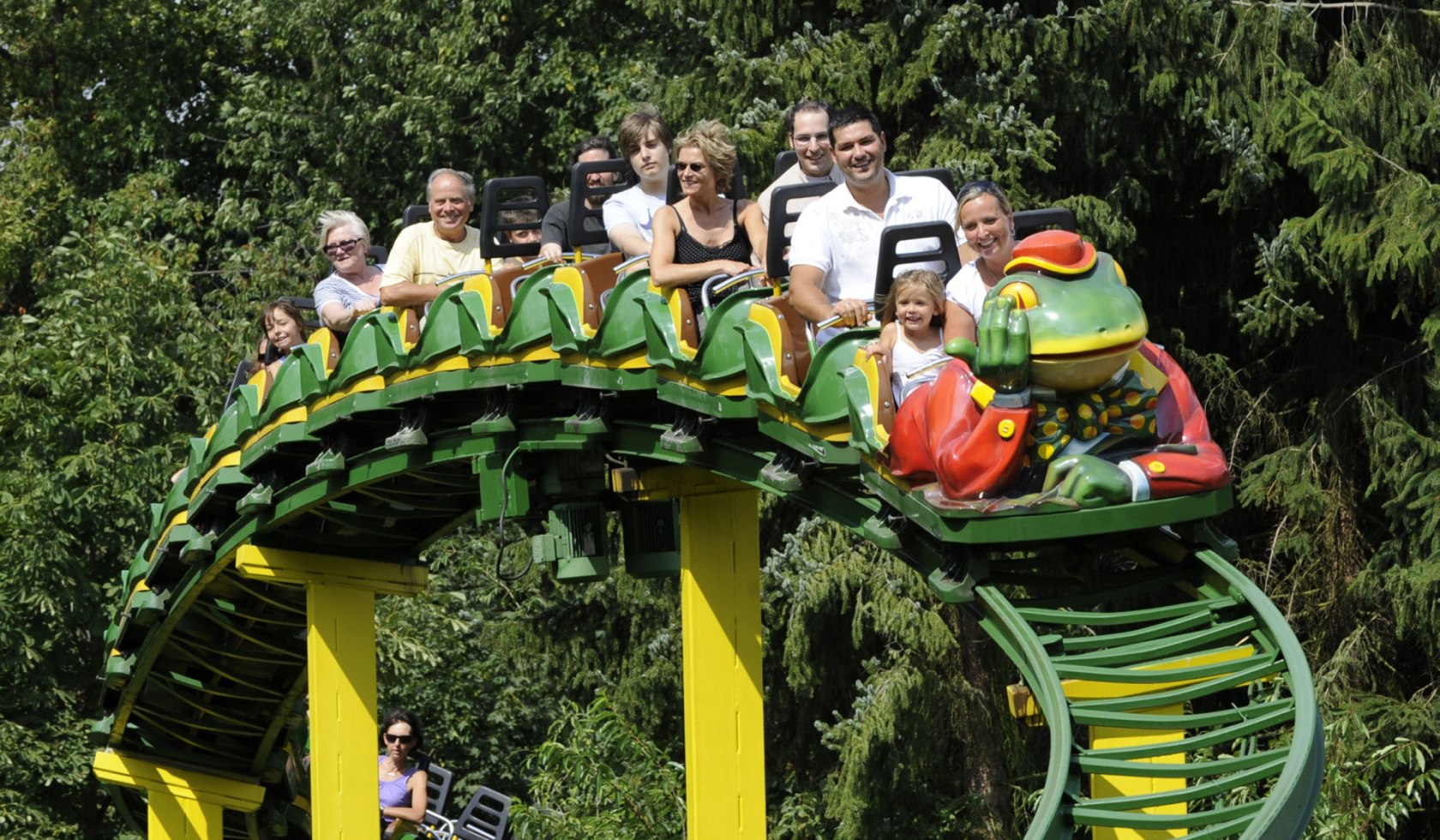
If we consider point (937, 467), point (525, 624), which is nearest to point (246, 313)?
point (525, 624)

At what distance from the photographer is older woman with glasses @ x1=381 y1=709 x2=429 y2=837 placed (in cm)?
981

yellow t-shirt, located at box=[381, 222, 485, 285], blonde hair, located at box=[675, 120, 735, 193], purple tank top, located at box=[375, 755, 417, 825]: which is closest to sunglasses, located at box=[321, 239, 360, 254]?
yellow t-shirt, located at box=[381, 222, 485, 285]

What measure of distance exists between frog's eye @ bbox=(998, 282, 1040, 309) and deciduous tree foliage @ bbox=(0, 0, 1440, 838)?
4619 millimetres

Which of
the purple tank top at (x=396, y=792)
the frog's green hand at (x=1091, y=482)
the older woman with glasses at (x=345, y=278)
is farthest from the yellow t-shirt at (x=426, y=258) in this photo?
the frog's green hand at (x=1091, y=482)

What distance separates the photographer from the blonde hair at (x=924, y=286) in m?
5.99

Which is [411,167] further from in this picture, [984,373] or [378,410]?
[984,373]

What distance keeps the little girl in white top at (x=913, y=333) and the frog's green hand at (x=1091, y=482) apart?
494 mm

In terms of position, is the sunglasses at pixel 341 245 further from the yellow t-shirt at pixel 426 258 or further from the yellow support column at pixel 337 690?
the yellow support column at pixel 337 690

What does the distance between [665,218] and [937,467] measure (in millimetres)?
1512

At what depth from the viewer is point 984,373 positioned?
565 centimetres

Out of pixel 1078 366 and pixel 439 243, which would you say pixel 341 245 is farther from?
pixel 1078 366

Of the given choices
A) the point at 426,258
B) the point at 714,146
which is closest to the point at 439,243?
the point at 426,258

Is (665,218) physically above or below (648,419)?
above

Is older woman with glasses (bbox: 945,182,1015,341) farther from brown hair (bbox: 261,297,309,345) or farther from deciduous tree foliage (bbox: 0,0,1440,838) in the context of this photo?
deciduous tree foliage (bbox: 0,0,1440,838)
